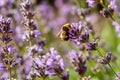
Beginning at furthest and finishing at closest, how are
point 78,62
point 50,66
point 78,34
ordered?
point 78,62
point 78,34
point 50,66

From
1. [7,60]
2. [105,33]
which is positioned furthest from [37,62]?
[105,33]

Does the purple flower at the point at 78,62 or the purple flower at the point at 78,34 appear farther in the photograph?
the purple flower at the point at 78,62

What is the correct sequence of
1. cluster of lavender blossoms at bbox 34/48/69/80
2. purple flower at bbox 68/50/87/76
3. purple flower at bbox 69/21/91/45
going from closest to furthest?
cluster of lavender blossoms at bbox 34/48/69/80 < purple flower at bbox 69/21/91/45 < purple flower at bbox 68/50/87/76

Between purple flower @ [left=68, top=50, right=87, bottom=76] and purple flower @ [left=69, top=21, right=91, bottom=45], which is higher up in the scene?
purple flower @ [left=69, top=21, right=91, bottom=45]

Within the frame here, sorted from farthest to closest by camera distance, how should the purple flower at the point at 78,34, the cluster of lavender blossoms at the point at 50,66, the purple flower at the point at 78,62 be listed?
the purple flower at the point at 78,62, the purple flower at the point at 78,34, the cluster of lavender blossoms at the point at 50,66

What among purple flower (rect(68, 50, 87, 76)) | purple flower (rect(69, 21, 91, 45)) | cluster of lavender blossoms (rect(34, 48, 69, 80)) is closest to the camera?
cluster of lavender blossoms (rect(34, 48, 69, 80))

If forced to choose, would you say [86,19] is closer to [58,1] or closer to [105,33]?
[105,33]

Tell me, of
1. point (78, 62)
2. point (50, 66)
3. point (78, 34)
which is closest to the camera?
point (50, 66)

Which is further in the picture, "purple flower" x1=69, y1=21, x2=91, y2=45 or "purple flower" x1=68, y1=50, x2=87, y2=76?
"purple flower" x1=68, y1=50, x2=87, y2=76

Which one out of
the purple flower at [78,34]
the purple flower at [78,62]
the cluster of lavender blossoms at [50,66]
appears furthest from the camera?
the purple flower at [78,62]

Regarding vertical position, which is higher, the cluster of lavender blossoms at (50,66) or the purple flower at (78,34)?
the purple flower at (78,34)

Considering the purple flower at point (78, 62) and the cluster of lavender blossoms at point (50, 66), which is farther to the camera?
the purple flower at point (78, 62)
